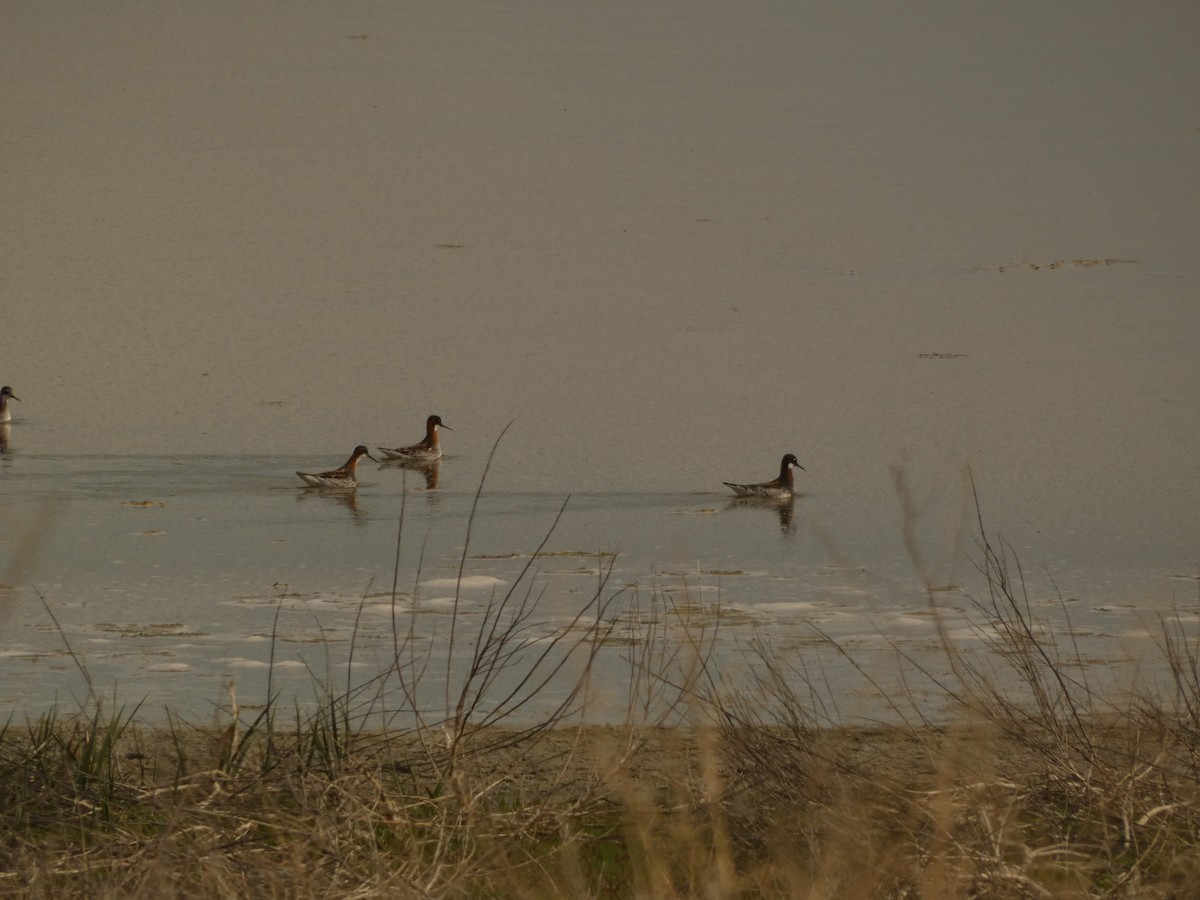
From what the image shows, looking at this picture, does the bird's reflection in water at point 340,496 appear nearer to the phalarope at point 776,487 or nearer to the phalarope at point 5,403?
the phalarope at point 776,487

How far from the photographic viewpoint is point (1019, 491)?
10.7 m

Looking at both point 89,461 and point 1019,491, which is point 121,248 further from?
point 1019,491

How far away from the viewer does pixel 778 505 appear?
1085 centimetres

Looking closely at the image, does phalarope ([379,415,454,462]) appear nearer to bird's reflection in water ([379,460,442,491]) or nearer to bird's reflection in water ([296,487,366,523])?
bird's reflection in water ([379,460,442,491])

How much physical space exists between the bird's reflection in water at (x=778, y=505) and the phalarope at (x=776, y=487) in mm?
33

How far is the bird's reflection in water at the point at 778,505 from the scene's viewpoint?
1065 cm

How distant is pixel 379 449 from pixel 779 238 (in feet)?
19.1

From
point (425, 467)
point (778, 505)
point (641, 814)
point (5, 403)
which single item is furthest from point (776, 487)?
point (641, 814)

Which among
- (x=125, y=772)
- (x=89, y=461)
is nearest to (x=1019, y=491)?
(x=89, y=461)

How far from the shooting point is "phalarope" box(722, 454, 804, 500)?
434 inches

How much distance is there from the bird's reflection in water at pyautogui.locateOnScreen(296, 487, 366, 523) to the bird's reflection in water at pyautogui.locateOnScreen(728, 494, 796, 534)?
206 centimetres

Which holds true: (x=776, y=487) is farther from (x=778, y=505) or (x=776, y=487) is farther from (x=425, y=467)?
(x=425, y=467)

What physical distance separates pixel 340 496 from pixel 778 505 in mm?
2509

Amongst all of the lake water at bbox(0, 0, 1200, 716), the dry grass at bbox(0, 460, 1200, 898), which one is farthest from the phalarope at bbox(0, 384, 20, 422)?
the dry grass at bbox(0, 460, 1200, 898)
